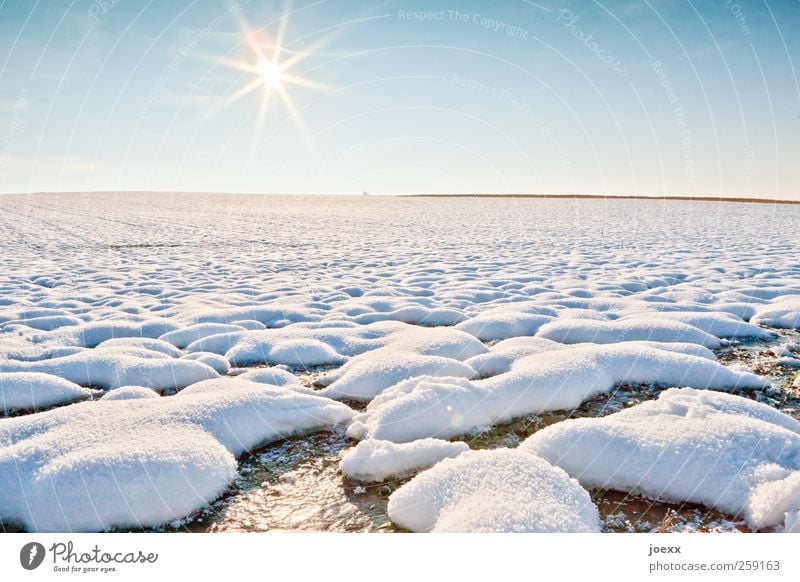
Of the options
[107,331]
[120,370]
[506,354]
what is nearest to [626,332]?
[506,354]

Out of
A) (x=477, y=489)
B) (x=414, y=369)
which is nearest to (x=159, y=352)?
(x=414, y=369)

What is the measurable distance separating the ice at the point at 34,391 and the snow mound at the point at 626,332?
3.64 meters

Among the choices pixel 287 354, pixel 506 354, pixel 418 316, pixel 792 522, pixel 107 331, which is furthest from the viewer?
pixel 418 316

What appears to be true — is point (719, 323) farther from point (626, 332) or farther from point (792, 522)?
point (792, 522)

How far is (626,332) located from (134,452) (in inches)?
150

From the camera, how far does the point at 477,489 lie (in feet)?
6.43

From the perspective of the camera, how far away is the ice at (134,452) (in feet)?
Result: 6.56

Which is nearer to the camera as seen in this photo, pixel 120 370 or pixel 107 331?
pixel 120 370

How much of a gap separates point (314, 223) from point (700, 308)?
55.7ft

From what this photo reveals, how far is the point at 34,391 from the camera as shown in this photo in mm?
3223

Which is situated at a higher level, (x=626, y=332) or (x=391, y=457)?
(x=626, y=332)

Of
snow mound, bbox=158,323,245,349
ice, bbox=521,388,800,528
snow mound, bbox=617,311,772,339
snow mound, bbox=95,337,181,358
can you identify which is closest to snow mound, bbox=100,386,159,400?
snow mound, bbox=95,337,181,358

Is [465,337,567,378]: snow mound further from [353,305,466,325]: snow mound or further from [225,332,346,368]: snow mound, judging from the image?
[353,305,466,325]: snow mound

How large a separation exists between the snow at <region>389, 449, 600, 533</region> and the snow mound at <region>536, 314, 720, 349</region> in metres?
2.52
